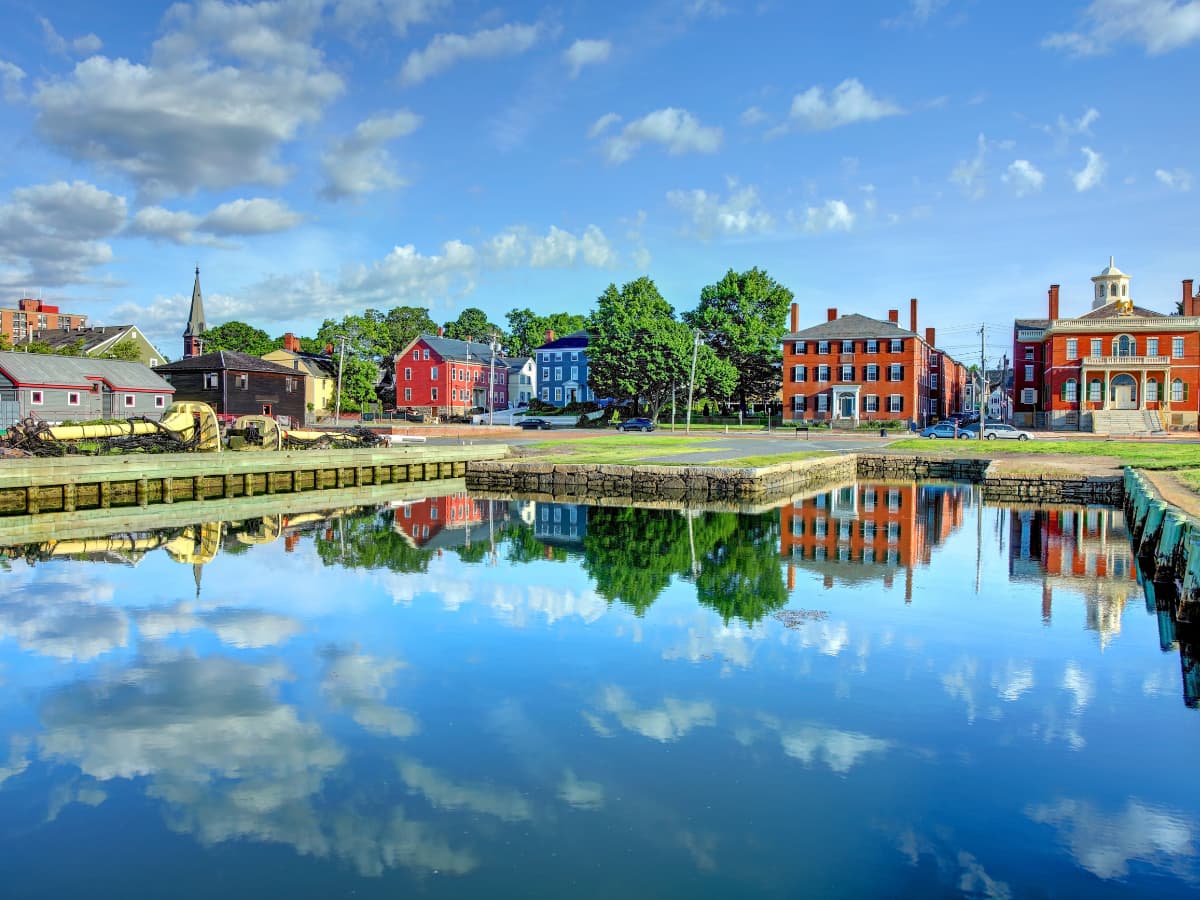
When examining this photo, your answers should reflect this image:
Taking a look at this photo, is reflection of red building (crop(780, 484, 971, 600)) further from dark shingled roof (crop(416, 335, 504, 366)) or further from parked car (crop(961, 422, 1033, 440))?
dark shingled roof (crop(416, 335, 504, 366))

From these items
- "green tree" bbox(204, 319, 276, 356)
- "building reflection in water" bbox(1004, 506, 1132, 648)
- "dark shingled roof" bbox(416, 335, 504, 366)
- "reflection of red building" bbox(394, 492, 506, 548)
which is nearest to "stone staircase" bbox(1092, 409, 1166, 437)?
"building reflection in water" bbox(1004, 506, 1132, 648)

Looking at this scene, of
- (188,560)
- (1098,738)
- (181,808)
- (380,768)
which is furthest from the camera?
(188,560)

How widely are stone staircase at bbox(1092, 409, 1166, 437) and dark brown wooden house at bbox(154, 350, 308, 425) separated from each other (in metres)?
59.9

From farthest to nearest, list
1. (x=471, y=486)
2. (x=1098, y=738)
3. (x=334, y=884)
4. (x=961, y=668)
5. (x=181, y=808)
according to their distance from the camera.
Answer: (x=471, y=486) → (x=961, y=668) → (x=1098, y=738) → (x=181, y=808) → (x=334, y=884)

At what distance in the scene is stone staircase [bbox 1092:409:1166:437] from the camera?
6412 cm

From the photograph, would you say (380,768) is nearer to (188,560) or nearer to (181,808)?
(181,808)

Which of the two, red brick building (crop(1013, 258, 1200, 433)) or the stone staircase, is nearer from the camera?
the stone staircase

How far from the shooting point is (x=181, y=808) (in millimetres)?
7188

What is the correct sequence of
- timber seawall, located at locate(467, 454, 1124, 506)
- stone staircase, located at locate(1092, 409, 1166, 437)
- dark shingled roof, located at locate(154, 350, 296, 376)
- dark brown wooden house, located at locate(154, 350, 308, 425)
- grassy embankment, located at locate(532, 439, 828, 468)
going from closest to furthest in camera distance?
timber seawall, located at locate(467, 454, 1124, 506) → grassy embankment, located at locate(532, 439, 828, 468) → stone staircase, located at locate(1092, 409, 1166, 437) → dark brown wooden house, located at locate(154, 350, 308, 425) → dark shingled roof, located at locate(154, 350, 296, 376)

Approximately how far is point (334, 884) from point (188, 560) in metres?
14.9

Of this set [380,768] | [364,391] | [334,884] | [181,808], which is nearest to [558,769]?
[380,768]

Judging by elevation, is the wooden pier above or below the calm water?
above

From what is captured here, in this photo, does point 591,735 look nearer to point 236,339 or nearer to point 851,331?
point 851,331

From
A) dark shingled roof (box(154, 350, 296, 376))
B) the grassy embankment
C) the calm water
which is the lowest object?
the calm water
